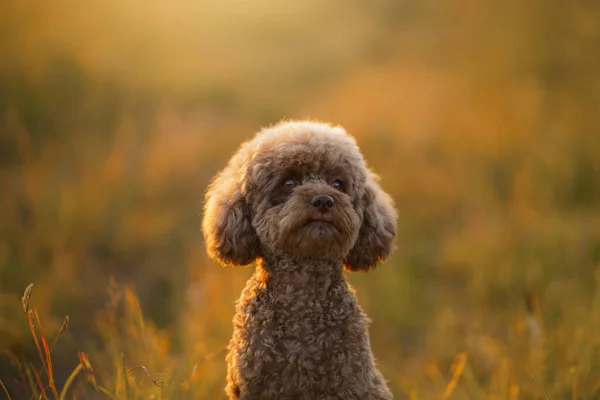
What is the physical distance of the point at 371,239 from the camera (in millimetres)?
3127

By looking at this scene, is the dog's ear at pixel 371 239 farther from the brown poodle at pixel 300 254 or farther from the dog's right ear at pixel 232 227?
the dog's right ear at pixel 232 227

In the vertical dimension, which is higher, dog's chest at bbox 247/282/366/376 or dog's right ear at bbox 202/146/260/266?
dog's right ear at bbox 202/146/260/266

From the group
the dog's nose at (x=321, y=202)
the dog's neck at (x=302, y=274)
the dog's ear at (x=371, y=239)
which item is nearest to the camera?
the dog's nose at (x=321, y=202)

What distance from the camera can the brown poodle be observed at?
277 cm

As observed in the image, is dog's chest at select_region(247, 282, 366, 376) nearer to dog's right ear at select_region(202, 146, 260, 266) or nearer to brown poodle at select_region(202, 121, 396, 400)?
brown poodle at select_region(202, 121, 396, 400)

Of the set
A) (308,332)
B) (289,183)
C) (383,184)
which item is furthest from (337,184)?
(383,184)

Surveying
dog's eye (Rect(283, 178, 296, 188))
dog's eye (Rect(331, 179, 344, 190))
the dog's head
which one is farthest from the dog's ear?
dog's eye (Rect(283, 178, 296, 188))

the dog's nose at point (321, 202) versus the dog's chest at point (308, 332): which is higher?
the dog's nose at point (321, 202)

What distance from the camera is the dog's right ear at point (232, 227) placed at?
299 centimetres

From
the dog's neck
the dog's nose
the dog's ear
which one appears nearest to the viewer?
the dog's nose

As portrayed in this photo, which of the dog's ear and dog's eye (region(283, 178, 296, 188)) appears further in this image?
the dog's ear

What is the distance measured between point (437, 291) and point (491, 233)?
2.39ft

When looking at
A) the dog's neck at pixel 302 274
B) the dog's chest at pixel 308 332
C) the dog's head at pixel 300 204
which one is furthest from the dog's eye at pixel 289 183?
the dog's chest at pixel 308 332

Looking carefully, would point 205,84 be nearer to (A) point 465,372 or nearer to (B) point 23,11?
(B) point 23,11
